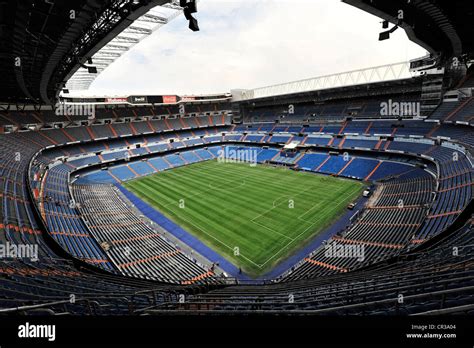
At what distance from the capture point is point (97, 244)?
836 inches

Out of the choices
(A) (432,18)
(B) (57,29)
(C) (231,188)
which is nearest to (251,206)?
(C) (231,188)

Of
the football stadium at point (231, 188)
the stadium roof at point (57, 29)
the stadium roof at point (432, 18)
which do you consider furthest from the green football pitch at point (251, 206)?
the stadium roof at point (57, 29)

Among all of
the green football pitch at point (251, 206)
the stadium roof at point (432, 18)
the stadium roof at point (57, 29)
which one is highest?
the stadium roof at point (432, 18)

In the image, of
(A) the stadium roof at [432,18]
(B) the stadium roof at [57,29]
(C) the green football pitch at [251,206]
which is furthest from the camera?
(C) the green football pitch at [251,206]

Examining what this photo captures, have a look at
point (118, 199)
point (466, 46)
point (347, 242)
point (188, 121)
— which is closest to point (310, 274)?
point (347, 242)

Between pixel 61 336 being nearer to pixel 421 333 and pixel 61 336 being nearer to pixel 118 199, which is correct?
pixel 421 333

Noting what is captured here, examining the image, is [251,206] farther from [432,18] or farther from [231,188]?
[432,18]

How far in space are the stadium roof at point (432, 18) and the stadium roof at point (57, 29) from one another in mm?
9943

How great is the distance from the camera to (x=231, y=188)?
3794 cm

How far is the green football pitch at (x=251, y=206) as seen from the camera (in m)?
22.7

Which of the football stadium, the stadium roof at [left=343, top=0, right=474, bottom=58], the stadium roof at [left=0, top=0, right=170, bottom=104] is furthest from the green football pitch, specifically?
the stadium roof at [left=0, top=0, right=170, bottom=104]

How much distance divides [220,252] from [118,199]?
787 inches

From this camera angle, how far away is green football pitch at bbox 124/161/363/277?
74.6 feet

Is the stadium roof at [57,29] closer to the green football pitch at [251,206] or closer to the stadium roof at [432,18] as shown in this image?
the stadium roof at [432,18]
